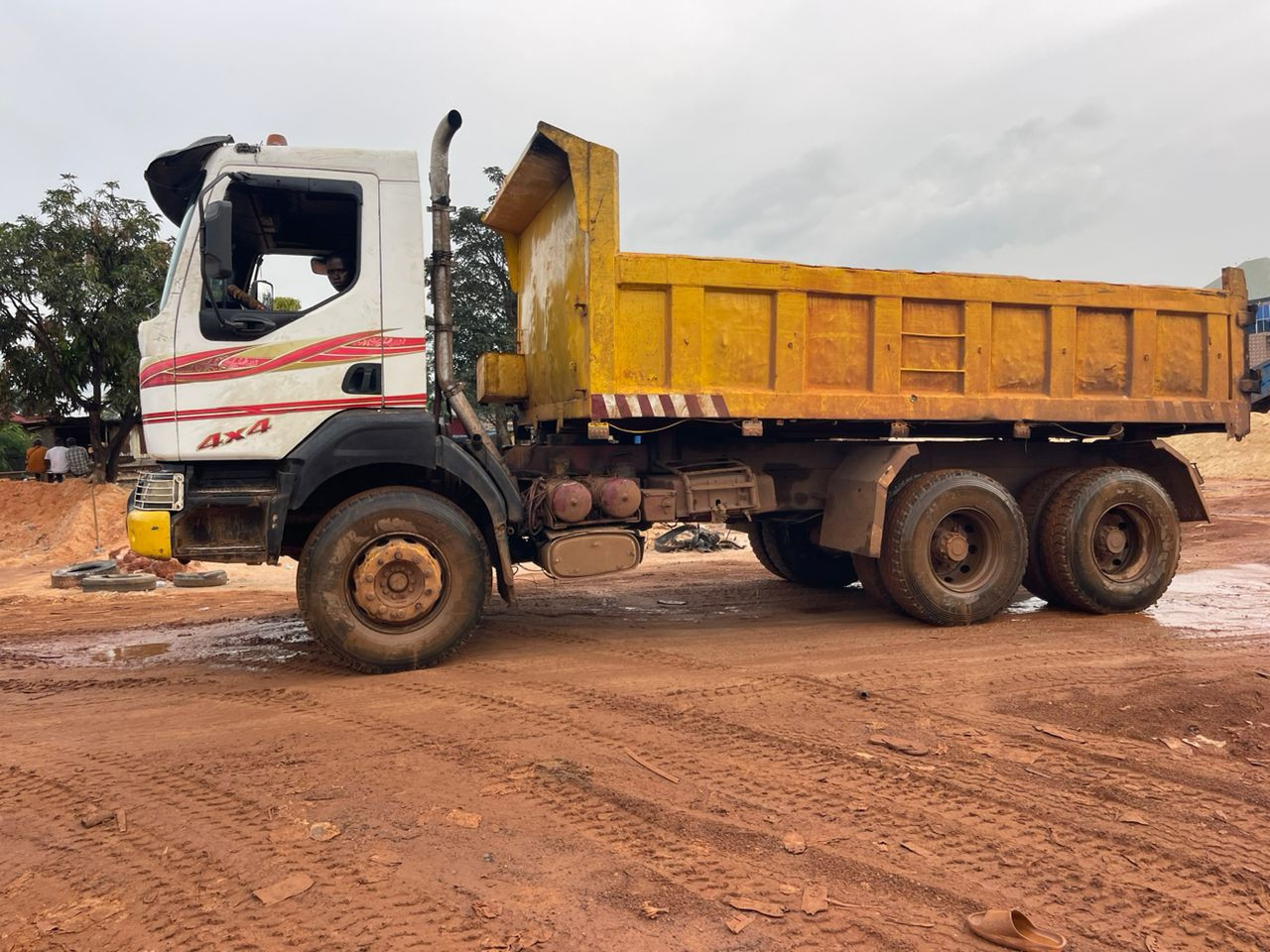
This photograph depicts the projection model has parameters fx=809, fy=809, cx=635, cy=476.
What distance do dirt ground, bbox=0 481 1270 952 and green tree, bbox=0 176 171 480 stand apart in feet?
36.1

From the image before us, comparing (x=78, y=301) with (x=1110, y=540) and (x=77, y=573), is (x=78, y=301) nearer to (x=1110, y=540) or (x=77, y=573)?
(x=77, y=573)

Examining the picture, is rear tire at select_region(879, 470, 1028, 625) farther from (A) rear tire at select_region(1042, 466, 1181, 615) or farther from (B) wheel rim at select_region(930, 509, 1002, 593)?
(A) rear tire at select_region(1042, 466, 1181, 615)

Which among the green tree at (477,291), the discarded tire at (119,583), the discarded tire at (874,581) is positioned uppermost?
the green tree at (477,291)

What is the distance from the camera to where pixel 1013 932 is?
2326 millimetres

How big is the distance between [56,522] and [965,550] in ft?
46.9

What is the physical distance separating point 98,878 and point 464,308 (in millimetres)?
16892

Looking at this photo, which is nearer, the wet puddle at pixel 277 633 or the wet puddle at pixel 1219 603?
the wet puddle at pixel 277 633

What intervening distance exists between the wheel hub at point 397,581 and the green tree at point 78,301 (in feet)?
41.5

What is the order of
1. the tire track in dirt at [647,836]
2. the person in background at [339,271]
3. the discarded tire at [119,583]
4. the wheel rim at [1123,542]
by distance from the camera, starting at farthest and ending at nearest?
the discarded tire at [119,583], the wheel rim at [1123,542], the person in background at [339,271], the tire track in dirt at [647,836]

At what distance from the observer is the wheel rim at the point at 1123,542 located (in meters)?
6.62

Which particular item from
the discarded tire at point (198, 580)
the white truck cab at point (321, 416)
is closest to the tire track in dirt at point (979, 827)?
the white truck cab at point (321, 416)

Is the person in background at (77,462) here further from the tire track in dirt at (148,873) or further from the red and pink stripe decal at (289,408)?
the tire track in dirt at (148,873)

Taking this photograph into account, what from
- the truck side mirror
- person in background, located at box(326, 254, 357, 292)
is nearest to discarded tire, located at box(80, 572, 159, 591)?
person in background, located at box(326, 254, 357, 292)

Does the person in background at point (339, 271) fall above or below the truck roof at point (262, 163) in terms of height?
below
